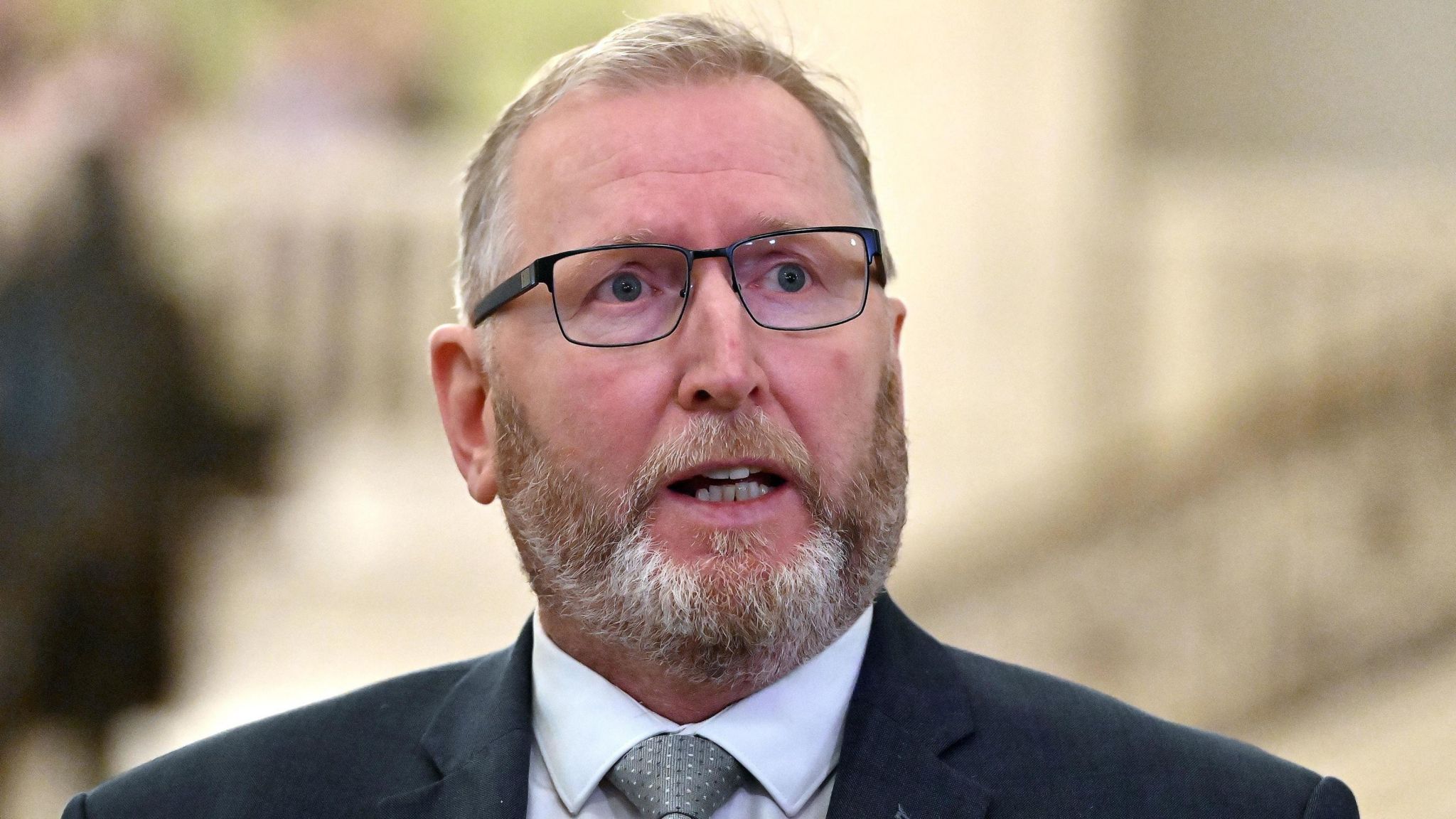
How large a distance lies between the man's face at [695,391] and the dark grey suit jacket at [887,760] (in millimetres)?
162

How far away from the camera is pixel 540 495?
1999 millimetres

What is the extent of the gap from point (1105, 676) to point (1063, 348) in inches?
74.3

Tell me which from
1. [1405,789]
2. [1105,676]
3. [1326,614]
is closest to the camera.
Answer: [1405,789]

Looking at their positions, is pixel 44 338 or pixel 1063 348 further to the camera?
pixel 1063 348

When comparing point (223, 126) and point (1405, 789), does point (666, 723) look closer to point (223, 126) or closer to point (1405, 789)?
point (1405, 789)

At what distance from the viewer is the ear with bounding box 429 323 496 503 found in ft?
7.11

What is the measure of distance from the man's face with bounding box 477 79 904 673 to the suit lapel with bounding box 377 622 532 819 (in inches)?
5.6

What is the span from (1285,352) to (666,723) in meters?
5.94

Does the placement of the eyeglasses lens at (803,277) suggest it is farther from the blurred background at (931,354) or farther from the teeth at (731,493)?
the blurred background at (931,354)

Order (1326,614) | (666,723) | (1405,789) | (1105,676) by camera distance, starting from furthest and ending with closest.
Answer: (1105,676) → (1326,614) → (1405,789) → (666,723)

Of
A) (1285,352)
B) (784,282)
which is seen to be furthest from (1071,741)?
(1285,352)

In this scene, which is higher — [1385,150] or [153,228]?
[153,228]

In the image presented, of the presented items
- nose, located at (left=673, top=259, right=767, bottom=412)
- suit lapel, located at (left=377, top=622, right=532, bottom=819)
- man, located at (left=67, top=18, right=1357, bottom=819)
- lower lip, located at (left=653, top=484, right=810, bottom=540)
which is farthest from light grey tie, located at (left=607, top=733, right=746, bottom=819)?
nose, located at (left=673, top=259, right=767, bottom=412)

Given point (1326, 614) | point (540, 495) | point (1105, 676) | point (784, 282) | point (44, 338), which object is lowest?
point (1105, 676)
